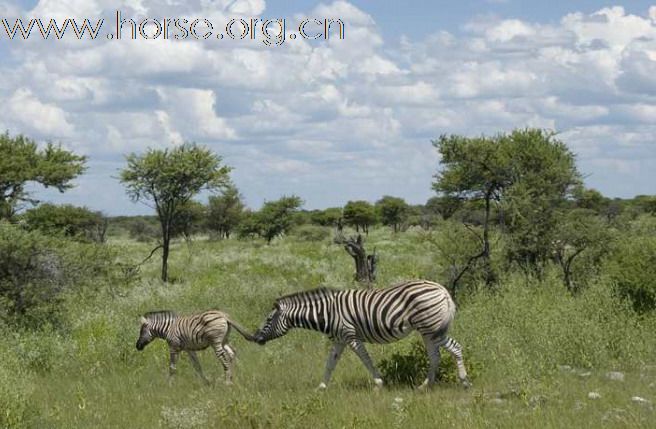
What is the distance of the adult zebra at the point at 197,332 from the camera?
13203mm

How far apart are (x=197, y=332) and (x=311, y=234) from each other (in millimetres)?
49407

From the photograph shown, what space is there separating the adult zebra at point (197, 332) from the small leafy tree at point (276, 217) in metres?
49.1

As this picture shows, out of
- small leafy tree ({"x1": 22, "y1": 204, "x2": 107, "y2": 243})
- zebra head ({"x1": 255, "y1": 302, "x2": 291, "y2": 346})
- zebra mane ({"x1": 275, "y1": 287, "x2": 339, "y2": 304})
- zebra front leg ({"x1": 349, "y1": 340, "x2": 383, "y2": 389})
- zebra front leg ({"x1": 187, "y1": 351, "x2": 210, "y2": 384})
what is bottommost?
zebra front leg ({"x1": 187, "y1": 351, "x2": 210, "y2": 384})

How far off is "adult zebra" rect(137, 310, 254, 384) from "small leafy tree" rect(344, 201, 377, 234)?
6289 centimetres

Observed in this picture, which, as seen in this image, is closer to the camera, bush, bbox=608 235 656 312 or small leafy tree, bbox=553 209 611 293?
bush, bbox=608 235 656 312

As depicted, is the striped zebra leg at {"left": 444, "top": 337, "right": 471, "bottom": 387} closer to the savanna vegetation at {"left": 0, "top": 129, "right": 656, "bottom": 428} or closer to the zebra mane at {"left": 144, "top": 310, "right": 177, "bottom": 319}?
the savanna vegetation at {"left": 0, "top": 129, "right": 656, "bottom": 428}

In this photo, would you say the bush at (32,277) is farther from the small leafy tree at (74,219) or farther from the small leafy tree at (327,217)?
the small leafy tree at (327,217)

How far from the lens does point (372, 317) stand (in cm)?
1239

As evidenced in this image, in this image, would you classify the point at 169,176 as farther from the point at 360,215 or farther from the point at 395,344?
the point at 360,215

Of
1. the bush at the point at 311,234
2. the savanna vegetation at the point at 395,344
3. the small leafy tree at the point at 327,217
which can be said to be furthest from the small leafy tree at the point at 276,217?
the savanna vegetation at the point at 395,344

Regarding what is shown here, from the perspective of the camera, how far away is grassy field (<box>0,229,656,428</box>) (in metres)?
10.1

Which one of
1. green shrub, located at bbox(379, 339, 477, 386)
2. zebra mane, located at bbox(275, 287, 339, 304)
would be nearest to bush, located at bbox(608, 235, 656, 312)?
green shrub, located at bbox(379, 339, 477, 386)

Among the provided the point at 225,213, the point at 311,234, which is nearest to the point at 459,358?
the point at 311,234

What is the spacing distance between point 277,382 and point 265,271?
21.1 m
